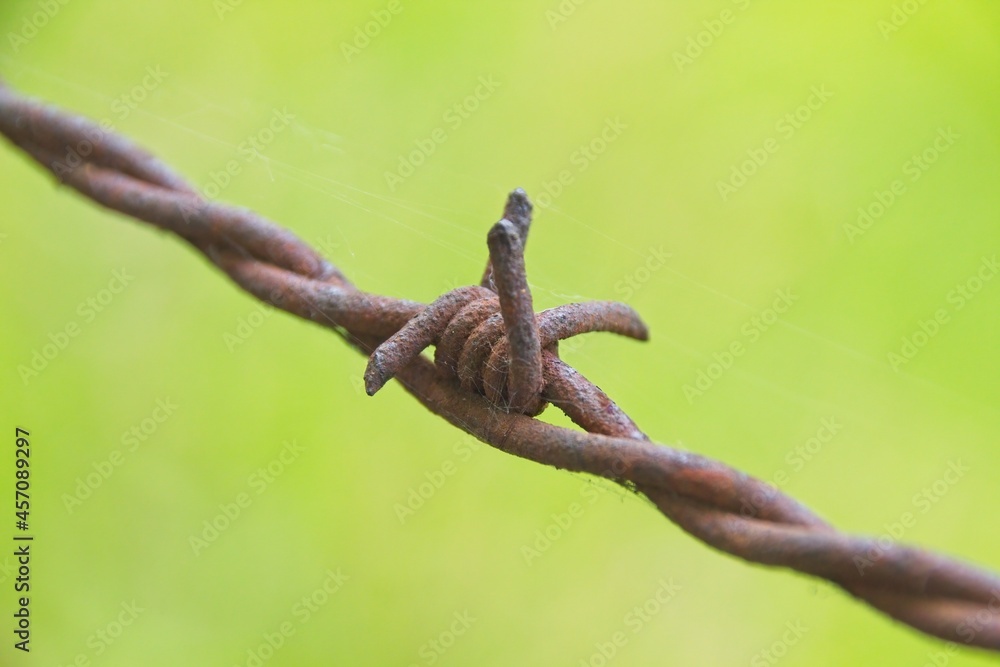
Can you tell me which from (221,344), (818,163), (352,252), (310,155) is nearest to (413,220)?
(352,252)

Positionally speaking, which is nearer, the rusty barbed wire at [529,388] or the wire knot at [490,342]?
the rusty barbed wire at [529,388]

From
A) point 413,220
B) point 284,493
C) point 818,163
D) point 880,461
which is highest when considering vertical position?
point 818,163

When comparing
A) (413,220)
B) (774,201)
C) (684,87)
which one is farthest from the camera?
(684,87)

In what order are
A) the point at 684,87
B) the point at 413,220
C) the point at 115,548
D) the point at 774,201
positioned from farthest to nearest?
the point at 684,87, the point at 774,201, the point at 115,548, the point at 413,220

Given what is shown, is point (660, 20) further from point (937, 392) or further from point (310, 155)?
point (937, 392)

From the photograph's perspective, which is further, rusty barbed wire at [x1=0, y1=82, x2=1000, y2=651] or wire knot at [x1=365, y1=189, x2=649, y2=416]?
wire knot at [x1=365, y1=189, x2=649, y2=416]

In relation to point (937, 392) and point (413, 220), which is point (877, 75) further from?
point (413, 220)

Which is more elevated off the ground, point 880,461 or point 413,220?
point 880,461

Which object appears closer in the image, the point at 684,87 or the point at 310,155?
the point at 310,155
